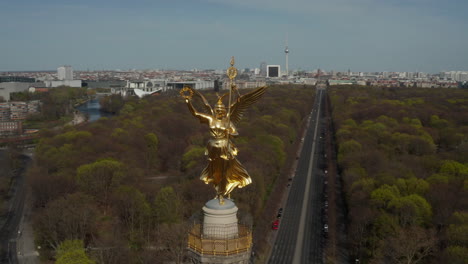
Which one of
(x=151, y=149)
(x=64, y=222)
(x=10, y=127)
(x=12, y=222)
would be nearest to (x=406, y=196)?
(x=64, y=222)

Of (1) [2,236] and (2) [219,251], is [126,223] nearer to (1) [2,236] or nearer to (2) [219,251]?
(1) [2,236]

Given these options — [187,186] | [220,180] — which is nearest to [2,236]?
[187,186]

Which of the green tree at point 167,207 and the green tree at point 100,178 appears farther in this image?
the green tree at point 100,178

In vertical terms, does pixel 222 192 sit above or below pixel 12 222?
above

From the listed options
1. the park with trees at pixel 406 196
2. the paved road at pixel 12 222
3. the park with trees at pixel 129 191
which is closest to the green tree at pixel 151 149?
the park with trees at pixel 129 191

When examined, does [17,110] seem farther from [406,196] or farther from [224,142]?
[224,142]

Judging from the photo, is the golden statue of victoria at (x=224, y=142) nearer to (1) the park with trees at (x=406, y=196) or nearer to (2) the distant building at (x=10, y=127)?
(1) the park with trees at (x=406, y=196)

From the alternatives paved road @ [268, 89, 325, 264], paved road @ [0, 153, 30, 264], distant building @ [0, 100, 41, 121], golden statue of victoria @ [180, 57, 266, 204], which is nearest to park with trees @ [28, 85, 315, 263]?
paved road @ [268, 89, 325, 264]

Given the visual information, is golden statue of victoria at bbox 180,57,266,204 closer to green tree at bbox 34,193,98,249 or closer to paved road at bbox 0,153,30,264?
green tree at bbox 34,193,98,249
